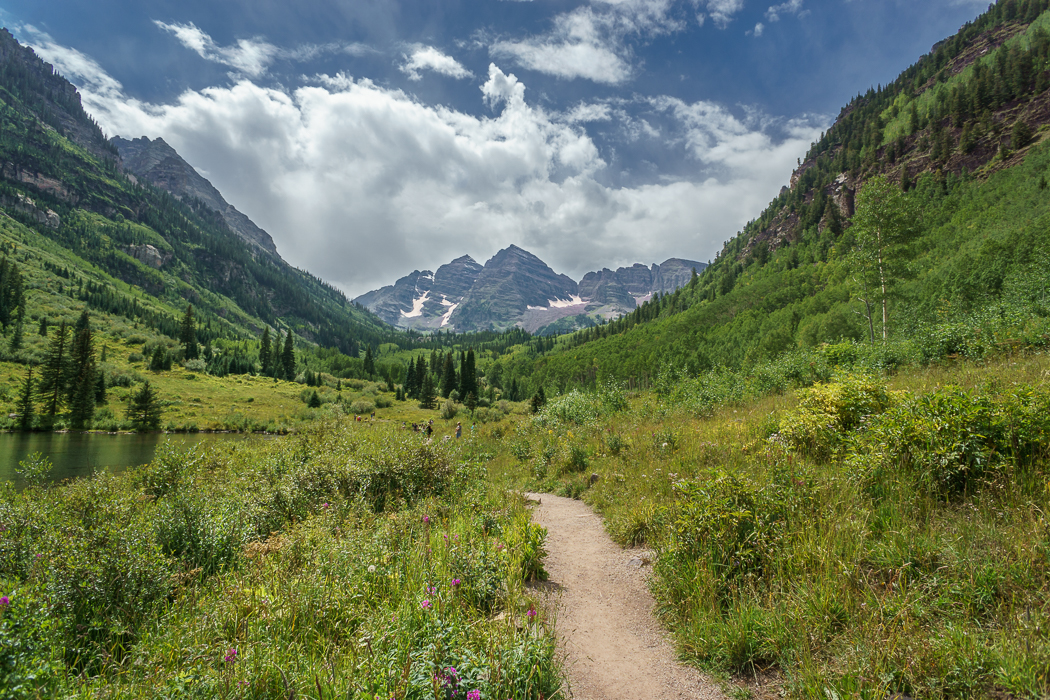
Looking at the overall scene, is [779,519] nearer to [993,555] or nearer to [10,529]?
[993,555]

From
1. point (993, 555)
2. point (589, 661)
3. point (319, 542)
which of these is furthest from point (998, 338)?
point (319, 542)

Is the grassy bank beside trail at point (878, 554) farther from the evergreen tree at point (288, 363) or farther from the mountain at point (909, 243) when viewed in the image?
the evergreen tree at point (288, 363)

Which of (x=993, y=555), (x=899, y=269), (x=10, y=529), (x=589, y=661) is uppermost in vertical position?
(x=899, y=269)

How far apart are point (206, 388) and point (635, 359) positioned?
10243 cm

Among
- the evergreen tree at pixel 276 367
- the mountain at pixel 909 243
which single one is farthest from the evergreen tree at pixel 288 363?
the mountain at pixel 909 243

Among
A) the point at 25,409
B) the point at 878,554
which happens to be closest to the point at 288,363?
the point at 25,409

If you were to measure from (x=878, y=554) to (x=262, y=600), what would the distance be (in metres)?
6.78

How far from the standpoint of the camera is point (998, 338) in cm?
1191

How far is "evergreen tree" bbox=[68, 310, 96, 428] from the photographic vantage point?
60.2 m

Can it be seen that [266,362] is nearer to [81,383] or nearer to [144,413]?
[81,383]

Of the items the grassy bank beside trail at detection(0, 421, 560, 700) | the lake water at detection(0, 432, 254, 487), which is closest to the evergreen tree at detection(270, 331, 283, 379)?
the lake water at detection(0, 432, 254, 487)

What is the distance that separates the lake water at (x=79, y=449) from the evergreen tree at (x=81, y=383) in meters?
5.16

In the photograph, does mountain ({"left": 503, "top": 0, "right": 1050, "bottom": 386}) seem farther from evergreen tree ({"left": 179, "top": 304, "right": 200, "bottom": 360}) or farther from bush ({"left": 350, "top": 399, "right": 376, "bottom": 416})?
evergreen tree ({"left": 179, "top": 304, "right": 200, "bottom": 360})

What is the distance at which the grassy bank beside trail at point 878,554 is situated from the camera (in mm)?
2951
